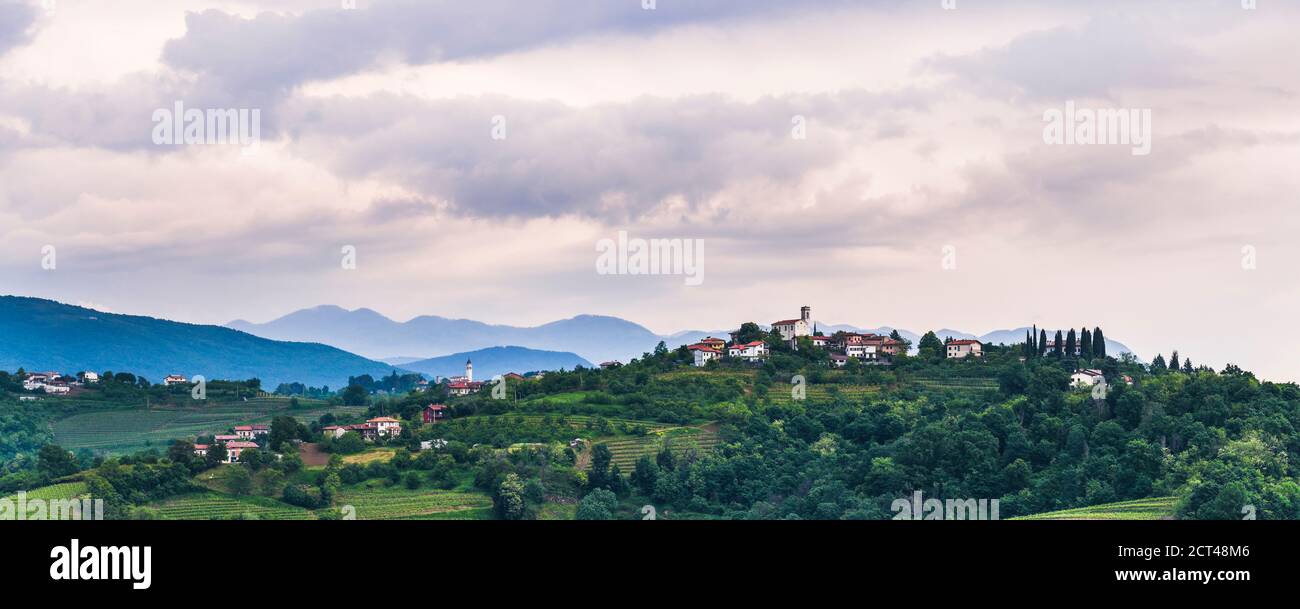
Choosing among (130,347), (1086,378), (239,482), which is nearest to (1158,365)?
(1086,378)

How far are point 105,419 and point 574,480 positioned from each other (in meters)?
35.0

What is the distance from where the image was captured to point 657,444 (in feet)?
153

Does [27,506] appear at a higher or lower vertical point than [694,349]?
lower

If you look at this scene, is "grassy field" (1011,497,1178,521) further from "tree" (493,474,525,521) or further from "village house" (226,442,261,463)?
"village house" (226,442,261,463)

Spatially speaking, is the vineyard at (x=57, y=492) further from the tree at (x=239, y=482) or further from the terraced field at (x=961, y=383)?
the terraced field at (x=961, y=383)

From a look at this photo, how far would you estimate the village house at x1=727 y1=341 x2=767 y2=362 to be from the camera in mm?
60406

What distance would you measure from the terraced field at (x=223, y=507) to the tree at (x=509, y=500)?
6001mm

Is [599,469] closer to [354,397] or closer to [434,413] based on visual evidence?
[434,413]

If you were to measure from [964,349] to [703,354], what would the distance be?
41.9ft
